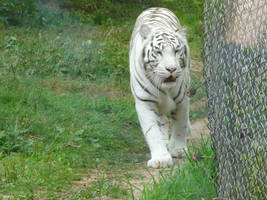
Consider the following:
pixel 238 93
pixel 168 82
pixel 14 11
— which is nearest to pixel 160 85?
pixel 168 82

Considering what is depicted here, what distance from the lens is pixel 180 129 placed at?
5293mm

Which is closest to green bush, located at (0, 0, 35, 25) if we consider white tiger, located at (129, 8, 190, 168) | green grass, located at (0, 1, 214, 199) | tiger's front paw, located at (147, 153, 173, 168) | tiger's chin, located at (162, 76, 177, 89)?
green grass, located at (0, 1, 214, 199)

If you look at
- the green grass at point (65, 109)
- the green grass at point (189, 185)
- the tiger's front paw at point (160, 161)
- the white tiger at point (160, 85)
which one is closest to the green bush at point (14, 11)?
the green grass at point (65, 109)

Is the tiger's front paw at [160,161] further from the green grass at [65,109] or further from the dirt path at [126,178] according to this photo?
the green grass at [65,109]

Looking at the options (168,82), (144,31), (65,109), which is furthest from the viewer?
(65,109)

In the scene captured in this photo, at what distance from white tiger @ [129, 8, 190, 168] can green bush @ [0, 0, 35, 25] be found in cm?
487

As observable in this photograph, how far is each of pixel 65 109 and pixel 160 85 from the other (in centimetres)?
154

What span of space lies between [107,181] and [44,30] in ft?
19.2

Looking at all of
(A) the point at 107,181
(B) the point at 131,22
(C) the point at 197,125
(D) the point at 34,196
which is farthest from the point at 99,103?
(B) the point at 131,22

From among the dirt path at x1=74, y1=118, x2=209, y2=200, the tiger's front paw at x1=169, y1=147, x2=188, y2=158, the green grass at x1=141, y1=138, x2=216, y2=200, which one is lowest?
the tiger's front paw at x1=169, y1=147, x2=188, y2=158

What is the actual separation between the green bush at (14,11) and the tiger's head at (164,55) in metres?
5.03

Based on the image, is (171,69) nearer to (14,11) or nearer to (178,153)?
(178,153)

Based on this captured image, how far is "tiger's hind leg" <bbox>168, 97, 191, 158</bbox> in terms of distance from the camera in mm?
5250

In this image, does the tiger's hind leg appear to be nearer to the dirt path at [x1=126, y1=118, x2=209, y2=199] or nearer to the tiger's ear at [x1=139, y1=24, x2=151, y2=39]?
the dirt path at [x1=126, y1=118, x2=209, y2=199]
